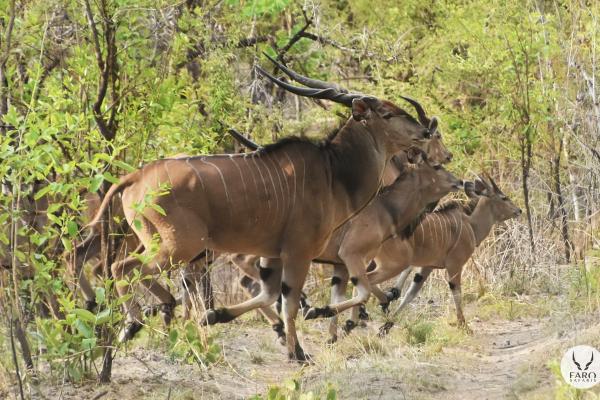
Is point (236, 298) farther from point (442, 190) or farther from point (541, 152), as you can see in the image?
point (541, 152)

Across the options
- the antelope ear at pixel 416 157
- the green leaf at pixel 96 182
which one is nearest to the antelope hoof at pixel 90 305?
the green leaf at pixel 96 182

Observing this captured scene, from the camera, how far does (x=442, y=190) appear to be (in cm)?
1010

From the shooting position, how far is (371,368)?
273 inches

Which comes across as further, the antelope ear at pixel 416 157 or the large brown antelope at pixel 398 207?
the antelope ear at pixel 416 157

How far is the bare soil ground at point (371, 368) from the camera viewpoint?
610 centimetres

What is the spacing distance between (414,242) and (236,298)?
194 cm

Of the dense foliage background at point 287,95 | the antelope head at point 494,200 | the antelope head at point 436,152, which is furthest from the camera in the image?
the antelope head at point 494,200

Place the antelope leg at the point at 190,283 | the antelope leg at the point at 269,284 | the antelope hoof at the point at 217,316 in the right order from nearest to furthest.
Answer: the antelope hoof at the point at 217,316, the antelope leg at the point at 269,284, the antelope leg at the point at 190,283

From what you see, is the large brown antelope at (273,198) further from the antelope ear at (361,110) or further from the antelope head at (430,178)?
the antelope head at (430,178)

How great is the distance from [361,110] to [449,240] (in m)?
2.45

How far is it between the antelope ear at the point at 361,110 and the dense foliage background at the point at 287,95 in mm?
1050

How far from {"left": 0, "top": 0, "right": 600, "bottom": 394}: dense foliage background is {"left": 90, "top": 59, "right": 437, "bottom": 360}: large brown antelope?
1.04 ft

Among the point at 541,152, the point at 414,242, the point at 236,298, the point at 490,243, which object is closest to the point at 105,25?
the point at 414,242

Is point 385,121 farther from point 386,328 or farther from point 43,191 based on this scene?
point 43,191
